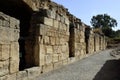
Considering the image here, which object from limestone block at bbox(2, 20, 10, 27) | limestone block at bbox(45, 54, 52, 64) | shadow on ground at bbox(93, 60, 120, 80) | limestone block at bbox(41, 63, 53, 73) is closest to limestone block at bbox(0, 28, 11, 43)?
limestone block at bbox(2, 20, 10, 27)

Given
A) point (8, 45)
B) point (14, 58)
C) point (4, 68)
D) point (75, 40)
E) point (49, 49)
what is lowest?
point (4, 68)

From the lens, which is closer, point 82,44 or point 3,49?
point 3,49

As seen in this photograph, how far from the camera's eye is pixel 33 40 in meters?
10.5

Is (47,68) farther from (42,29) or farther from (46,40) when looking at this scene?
(42,29)

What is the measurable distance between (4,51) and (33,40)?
127 inches

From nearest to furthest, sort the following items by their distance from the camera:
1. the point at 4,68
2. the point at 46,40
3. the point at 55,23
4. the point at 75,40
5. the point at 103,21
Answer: the point at 4,68 < the point at 46,40 < the point at 55,23 < the point at 75,40 < the point at 103,21

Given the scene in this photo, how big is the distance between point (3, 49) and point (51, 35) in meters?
4.61

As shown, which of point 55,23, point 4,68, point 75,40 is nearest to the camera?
point 4,68

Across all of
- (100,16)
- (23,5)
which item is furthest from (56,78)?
(100,16)

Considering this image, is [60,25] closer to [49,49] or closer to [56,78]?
[49,49]

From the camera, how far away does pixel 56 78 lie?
923cm

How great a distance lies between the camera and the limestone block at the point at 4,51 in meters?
7.17

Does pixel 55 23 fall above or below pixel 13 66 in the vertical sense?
above

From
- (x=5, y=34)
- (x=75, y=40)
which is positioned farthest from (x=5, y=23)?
(x=75, y=40)
